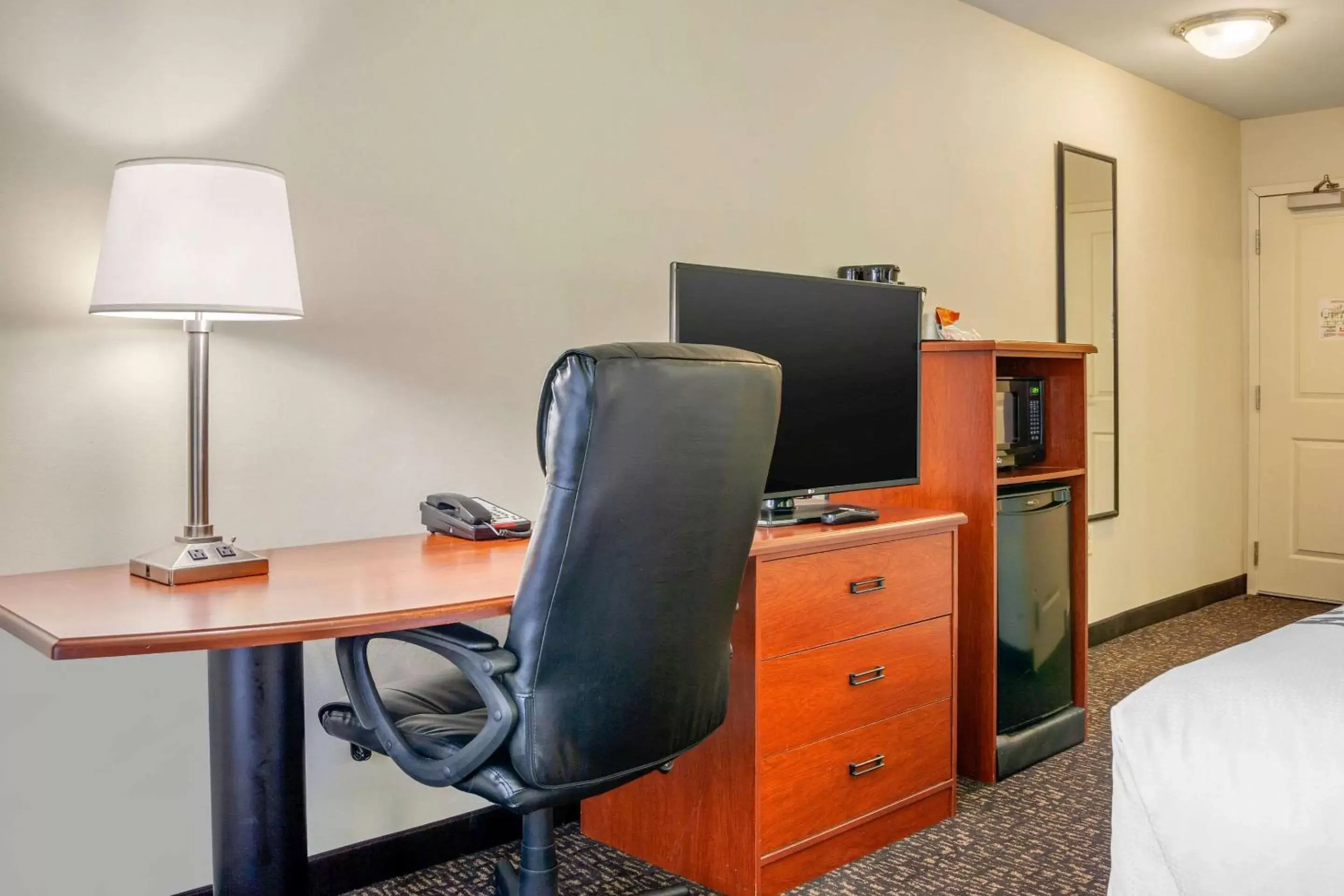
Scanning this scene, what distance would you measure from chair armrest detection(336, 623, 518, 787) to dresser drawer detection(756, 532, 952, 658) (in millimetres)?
826

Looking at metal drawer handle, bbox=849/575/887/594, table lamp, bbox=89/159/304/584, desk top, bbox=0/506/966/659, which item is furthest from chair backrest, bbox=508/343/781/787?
metal drawer handle, bbox=849/575/887/594

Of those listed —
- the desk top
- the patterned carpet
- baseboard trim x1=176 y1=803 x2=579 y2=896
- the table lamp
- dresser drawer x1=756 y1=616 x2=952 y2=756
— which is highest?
the table lamp

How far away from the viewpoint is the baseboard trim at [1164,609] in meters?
4.89

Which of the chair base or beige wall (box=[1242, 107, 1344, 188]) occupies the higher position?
beige wall (box=[1242, 107, 1344, 188])

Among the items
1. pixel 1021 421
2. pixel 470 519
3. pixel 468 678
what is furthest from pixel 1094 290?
pixel 468 678

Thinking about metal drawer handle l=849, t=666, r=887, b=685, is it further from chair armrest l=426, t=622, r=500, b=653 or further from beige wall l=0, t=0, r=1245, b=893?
chair armrest l=426, t=622, r=500, b=653

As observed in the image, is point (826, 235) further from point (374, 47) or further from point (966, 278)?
point (374, 47)

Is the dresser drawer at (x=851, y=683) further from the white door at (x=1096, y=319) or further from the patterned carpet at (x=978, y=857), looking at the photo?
the white door at (x=1096, y=319)

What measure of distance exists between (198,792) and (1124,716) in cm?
173

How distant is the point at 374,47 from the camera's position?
98.0 inches

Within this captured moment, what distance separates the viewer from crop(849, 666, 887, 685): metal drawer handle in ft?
8.72

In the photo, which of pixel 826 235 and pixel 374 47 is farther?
pixel 826 235

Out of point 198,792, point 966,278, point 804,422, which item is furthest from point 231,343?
point 966,278

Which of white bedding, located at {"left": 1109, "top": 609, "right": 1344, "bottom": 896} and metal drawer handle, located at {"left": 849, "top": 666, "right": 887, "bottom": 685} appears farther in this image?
metal drawer handle, located at {"left": 849, "top": 666, "right": 887, "bottom": 685}
